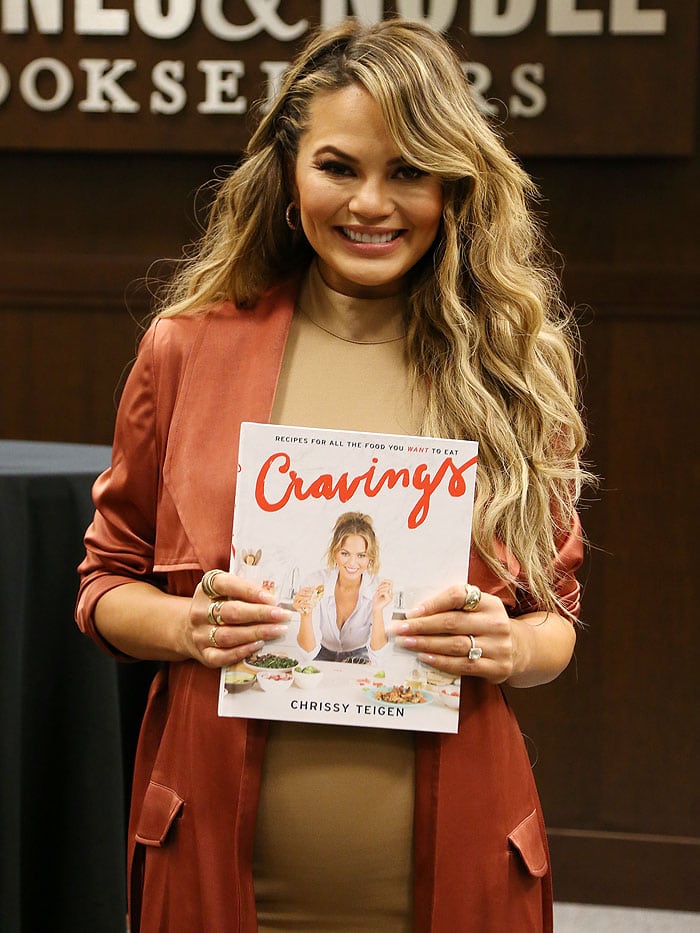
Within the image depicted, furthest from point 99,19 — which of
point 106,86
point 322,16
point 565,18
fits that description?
point 565,18

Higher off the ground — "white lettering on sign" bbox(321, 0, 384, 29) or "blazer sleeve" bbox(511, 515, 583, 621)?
"white lettering on sign" bbox(321, 0, 384, 29)

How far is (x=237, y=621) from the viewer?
1.10 meters

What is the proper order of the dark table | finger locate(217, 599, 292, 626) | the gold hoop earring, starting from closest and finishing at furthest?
finger locate(217, 599, 292, 626) → the gold hoop earring → the dark table

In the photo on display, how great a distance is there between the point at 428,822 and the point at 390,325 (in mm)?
530

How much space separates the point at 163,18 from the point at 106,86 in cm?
23

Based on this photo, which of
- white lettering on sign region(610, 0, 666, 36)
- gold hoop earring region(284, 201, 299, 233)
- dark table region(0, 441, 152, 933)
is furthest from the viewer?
white lettering on sign region(610, 0, 666, 36)

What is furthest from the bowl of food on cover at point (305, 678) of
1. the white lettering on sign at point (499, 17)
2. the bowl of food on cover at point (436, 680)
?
the white lettering on sign at point (499, 17)

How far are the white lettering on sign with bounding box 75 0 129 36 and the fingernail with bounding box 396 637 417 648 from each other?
239 centimetres

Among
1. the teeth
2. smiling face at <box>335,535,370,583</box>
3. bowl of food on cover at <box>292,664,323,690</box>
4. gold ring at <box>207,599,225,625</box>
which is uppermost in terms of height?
the teeth

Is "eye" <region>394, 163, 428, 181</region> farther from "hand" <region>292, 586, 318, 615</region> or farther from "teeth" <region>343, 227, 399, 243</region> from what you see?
"hand" <region>292, 586, 318, 615</region>

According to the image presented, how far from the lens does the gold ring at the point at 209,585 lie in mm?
1113

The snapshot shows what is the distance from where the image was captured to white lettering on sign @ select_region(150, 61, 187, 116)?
9.93 ft

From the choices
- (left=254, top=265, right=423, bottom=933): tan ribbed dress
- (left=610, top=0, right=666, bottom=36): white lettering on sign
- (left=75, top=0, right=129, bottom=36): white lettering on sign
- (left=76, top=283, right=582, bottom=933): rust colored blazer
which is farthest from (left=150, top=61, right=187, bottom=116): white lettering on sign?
(left=254, top=265, right=423, bottom=933): tan ribbed dress

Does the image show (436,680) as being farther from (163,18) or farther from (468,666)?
(163,18)
